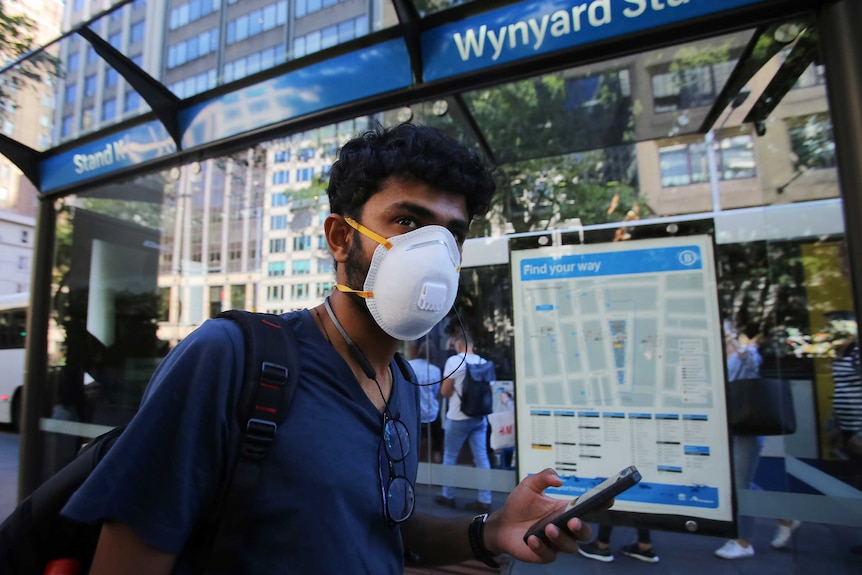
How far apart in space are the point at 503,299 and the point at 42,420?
4.78 metres

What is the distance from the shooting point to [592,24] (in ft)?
8.91

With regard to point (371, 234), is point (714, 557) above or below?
below

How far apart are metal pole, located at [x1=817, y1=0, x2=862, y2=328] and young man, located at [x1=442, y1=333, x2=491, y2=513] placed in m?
2.41

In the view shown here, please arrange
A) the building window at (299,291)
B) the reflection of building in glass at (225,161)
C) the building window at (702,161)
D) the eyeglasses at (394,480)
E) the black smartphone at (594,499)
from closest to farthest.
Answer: the black smartphone at (594,499) → the eyeglasses at (394,480) → the reflection of building in glass at (225,161) → the building window at (702,161) → the building window at (299,291)

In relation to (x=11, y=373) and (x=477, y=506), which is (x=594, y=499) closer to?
(x=477, y=506)

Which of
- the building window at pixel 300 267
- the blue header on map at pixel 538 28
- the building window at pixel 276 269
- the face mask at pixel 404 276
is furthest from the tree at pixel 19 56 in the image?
the face mask at pixel 404 276

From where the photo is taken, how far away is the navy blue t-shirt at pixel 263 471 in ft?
2.77

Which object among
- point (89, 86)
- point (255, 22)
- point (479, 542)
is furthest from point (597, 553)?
point (89, 86)

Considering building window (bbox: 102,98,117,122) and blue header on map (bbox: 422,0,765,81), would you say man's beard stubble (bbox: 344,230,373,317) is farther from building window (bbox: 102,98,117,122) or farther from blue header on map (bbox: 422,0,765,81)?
building window (bbox: 102,98,117,122)

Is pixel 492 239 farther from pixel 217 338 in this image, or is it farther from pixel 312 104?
pixel 217 338

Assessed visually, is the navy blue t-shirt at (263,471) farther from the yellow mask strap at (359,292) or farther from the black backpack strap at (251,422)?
the yellow mask strap at (359,292)

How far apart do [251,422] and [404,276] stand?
0.55 m

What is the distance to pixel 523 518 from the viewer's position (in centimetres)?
125

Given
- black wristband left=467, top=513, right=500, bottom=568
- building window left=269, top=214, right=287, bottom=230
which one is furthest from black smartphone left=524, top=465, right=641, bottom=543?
building window left=269, top=214, right=287, bottom=230
